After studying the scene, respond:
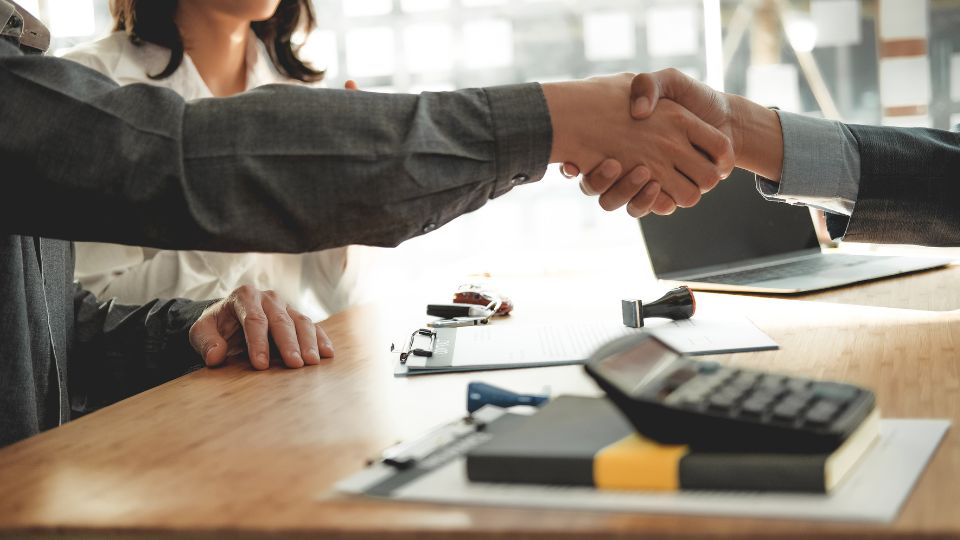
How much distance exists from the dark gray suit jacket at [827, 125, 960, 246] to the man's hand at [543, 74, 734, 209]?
0.18 m

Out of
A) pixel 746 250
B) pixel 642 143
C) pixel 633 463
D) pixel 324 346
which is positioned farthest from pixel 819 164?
pixel 633 463

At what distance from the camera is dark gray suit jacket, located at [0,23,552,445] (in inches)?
30.7

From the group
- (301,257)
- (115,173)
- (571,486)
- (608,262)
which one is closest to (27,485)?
(115,173)

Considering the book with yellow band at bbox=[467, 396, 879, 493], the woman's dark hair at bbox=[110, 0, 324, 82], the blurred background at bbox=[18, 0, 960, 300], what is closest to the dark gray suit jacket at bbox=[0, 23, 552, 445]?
the book with yellow band at bbox=[467, 396, 879, 493]

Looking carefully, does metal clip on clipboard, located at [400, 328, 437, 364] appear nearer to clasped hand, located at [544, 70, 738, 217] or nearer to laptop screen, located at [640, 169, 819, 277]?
clasped hand, located at [544, 70, 738, 217]

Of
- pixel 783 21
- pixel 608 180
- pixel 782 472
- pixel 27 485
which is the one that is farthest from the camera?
pixel 783 21

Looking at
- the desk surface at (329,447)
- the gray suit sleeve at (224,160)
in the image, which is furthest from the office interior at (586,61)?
the gray suit sleeve at (224,160)

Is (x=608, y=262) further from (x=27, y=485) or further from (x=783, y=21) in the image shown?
(x=27, y=485)

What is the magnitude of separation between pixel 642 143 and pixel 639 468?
2.35ft

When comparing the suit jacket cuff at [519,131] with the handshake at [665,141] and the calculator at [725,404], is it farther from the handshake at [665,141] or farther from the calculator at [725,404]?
the calculator at [725,404]

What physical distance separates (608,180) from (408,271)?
198 cm

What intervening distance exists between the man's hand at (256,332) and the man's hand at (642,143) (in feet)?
1.20

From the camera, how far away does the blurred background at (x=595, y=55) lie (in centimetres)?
274

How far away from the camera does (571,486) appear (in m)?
0.54
